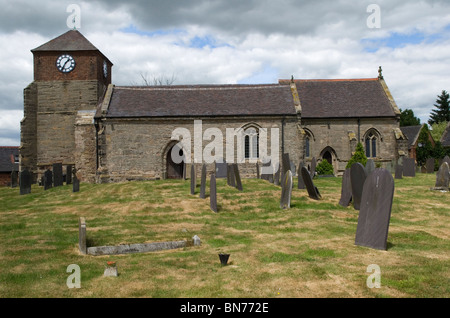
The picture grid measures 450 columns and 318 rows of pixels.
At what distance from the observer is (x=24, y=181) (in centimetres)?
2062

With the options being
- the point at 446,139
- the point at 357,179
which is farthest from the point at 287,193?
the point at 446,139

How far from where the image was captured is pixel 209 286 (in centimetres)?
603

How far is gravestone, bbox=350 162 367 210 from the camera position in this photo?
39.8 feet

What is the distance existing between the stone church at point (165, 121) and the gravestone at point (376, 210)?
674 inches

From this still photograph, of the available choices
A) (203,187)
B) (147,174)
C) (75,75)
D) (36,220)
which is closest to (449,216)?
(203,187)

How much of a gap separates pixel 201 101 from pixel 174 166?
5.25 m

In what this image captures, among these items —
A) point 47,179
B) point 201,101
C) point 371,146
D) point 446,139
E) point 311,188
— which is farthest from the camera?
point 446,139

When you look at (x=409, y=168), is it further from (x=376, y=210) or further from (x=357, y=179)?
(x=376, y=210)

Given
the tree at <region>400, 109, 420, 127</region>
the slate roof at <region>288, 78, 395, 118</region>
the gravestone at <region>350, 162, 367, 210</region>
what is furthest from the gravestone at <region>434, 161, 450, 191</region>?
the tree at <region>400, 109, 420, 127</region>

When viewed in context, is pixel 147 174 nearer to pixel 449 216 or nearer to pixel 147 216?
pixel 147 216

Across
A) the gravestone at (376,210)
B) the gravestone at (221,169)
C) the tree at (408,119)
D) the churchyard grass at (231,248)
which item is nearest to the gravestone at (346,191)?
the churchyard grass at (231,248)

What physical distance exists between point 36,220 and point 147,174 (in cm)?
1291

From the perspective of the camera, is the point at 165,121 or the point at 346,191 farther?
the point at 165,121

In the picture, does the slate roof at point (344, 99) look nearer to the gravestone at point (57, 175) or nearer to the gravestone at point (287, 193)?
the gravestone at point (287, 193)
